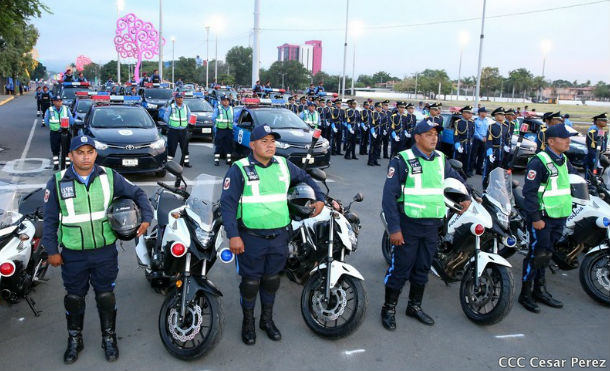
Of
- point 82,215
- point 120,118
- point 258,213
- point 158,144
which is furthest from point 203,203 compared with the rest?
point 120,118

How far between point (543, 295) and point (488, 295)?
0.98 m

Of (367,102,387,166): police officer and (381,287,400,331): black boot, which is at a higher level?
(367,102,387,166): police officer

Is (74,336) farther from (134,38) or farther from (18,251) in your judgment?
(134,38)

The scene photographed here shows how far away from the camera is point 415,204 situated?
4320mm

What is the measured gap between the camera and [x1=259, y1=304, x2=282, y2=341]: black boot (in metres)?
4.23

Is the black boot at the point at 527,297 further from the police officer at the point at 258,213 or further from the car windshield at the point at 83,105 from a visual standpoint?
the car windshield at the point at 83,105

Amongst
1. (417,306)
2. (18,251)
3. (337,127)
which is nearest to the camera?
(18,251)

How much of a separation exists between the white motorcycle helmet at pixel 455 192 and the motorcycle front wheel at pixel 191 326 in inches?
96.5

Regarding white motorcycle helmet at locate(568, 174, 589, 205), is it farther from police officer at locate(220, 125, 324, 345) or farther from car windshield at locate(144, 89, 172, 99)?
car windshield at locate(144, 89, 172, 99)

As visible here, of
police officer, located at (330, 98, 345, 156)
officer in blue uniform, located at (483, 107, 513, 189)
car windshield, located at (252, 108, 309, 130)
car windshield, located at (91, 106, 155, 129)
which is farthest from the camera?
police officer, located at (330, 98, 345, 156)

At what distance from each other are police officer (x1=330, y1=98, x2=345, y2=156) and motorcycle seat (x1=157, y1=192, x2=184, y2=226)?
39.2ft

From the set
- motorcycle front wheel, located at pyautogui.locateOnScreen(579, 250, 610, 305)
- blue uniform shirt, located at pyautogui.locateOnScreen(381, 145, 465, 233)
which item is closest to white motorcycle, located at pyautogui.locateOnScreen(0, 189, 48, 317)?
blue uniform shirt, located at pyautogui.locateOnScreen(381, 145, 465, 233)

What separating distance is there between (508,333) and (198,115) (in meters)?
15.1

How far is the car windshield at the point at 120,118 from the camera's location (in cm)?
1132
